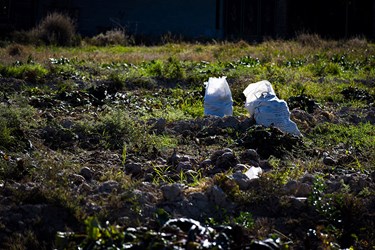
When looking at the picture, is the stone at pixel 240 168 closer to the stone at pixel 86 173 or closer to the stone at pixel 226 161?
the stone at pixel 226 161

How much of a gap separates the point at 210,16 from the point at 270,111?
15.1 m

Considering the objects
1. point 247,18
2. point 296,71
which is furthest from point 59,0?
point 296,71

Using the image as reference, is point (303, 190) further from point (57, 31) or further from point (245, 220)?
point (57, 31)

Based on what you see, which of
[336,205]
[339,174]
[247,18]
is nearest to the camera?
[336,205]

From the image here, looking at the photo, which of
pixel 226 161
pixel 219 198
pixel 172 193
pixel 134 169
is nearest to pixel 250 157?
pixel 226 161

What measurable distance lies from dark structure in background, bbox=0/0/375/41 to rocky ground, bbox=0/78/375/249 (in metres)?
13.7

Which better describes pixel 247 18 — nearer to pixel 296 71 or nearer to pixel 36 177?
pixel 296 71

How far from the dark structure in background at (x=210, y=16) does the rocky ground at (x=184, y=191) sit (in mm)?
13730

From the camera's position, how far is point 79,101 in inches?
352

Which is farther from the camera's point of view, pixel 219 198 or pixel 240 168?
pixel 240 168

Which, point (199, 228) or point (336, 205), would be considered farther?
point (336, 205)

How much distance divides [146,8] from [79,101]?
534 inches

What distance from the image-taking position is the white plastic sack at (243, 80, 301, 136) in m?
7.76

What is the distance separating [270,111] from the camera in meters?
7.88
